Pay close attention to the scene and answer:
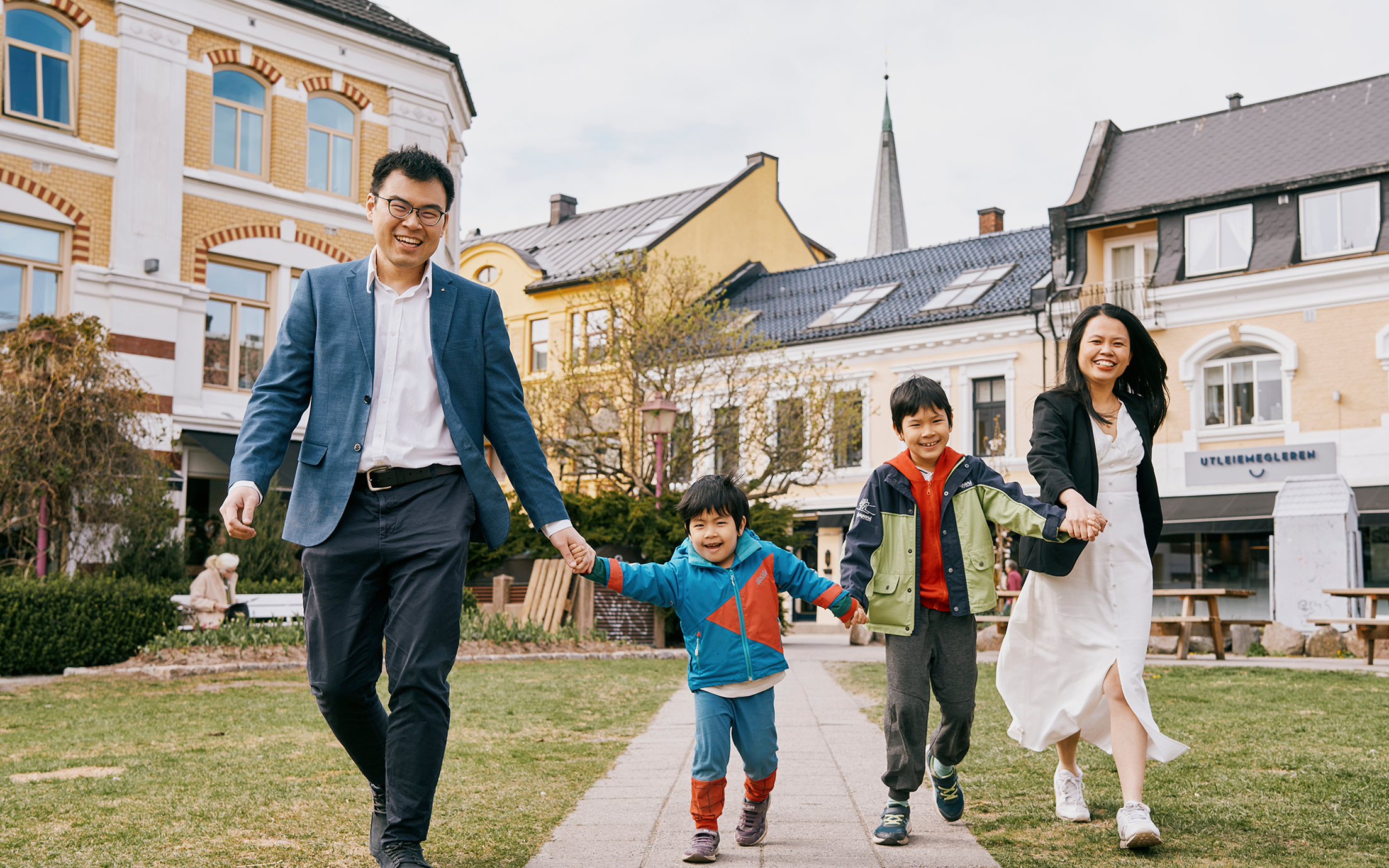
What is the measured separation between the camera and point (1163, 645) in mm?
16734

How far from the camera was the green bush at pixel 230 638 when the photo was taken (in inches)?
530

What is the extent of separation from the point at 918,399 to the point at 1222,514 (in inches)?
861

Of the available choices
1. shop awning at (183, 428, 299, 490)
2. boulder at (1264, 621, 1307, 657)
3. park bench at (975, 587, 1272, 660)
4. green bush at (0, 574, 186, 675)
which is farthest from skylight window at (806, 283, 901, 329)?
green bush at (0, 574, 186, 675)

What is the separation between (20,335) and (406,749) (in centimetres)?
1318

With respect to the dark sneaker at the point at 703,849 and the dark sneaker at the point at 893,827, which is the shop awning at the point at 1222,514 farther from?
the dark sneaker at the point at 703,849

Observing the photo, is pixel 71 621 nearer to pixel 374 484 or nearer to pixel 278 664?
pixel 278 664

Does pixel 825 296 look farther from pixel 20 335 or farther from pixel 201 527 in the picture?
pixel 20 335

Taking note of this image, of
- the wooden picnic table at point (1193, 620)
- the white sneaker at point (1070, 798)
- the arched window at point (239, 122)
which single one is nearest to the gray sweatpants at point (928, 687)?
the white sneaker at point (1070, 798)

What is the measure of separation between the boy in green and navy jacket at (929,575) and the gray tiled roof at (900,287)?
79.6 feet

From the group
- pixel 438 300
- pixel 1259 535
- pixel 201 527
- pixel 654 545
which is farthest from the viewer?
pixel 1259 535

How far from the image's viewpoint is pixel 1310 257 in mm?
23859

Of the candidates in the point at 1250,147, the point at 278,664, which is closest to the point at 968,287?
the point at 1250,147

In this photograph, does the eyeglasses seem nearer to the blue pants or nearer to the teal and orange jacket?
the teal and orange jacket

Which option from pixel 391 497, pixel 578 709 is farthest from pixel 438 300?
pixel 578 709
